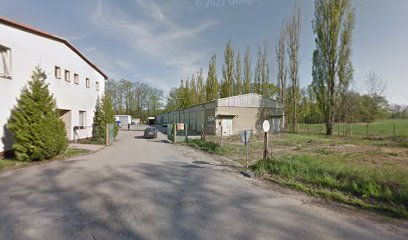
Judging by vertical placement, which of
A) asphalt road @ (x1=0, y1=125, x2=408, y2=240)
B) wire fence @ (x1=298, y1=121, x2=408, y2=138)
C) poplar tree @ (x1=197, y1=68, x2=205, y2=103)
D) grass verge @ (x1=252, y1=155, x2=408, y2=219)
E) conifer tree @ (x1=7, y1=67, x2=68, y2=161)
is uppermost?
poplar tree @ (x1=197, y1=68, x2=205, y2=103)

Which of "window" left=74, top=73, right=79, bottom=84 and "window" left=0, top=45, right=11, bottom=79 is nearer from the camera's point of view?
"window" left=0, top=45, right=11, bottom=79

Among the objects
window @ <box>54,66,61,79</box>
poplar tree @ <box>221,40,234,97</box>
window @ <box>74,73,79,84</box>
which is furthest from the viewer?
poplar tree @ <box>221,40,234,97</box>

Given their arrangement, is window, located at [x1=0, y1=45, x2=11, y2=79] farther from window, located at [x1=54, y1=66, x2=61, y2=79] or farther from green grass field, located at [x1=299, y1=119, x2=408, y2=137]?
green grass field, located at [x1=299, y1=119, x2=408, y2=137]

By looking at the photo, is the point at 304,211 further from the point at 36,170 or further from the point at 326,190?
the point at 36,170

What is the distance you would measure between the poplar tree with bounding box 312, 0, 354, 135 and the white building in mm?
25821

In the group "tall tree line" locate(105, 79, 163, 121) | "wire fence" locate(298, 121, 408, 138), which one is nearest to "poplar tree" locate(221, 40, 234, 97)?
"wire fence" locate(298, 121, 408, 138)

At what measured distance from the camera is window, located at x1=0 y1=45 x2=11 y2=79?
9617 mm

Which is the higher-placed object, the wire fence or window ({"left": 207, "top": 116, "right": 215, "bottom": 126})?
window ({"left": 207, "top": 116, "right": 215, "bottom": 126})

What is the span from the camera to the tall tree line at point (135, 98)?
71750 mm

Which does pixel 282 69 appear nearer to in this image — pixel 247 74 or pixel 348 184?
pixel 247 74

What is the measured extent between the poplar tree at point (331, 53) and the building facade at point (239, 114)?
599 cm

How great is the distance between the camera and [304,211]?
434 centimetres

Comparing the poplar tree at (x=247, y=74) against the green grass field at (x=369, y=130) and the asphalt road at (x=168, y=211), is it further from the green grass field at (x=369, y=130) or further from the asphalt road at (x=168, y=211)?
the asphalt road at (x=168, y=211)

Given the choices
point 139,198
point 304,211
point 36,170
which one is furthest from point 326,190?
point 36,170
